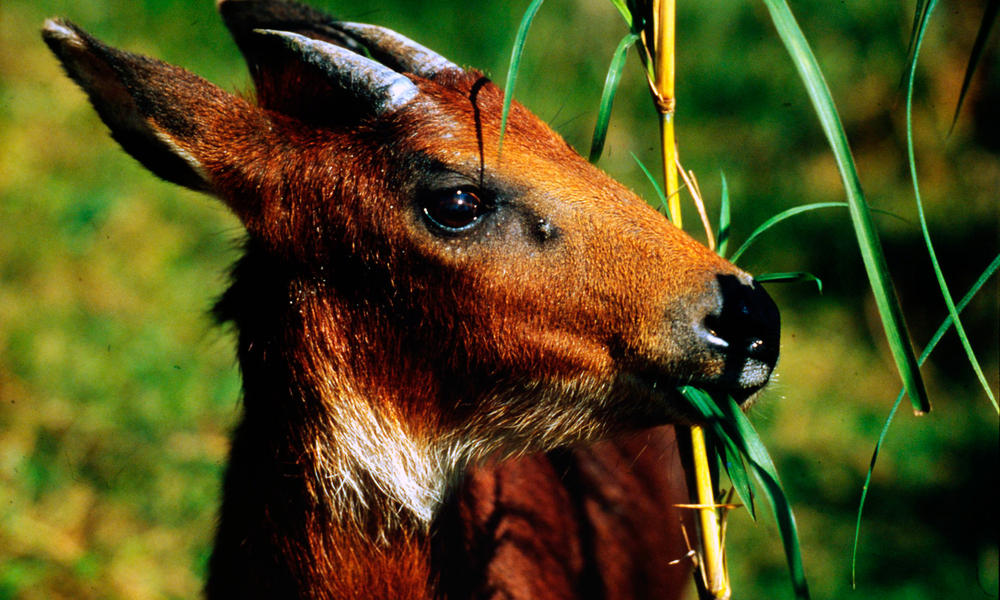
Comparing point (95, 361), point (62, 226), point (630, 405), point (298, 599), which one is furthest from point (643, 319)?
point (62, 226)

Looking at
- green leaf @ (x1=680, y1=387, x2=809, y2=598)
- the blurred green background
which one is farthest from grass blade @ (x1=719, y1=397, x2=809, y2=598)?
the blurred green background

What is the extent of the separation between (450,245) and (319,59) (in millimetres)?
608

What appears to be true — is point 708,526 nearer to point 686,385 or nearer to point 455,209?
point 686,385

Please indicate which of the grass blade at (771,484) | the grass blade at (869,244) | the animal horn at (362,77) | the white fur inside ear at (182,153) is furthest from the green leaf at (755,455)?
the white fur inside ear at (182,153)

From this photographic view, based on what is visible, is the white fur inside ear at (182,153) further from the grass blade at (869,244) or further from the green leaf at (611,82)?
the grass blade at (869,244)

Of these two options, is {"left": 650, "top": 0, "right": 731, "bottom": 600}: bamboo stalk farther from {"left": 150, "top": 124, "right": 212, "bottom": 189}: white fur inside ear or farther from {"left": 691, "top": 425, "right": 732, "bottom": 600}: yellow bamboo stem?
{"left": 150, "top": 124, "right": 212, "bottom": 189}: white fur inside ear

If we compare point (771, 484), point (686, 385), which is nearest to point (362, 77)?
point (686, 385)

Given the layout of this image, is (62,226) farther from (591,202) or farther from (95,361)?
(591,202)

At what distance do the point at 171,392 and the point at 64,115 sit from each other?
269 cm

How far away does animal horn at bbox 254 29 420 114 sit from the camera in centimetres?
244

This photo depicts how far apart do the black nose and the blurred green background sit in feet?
1.34

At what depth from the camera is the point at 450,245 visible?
238 centimetres

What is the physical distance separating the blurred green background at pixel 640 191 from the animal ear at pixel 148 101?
48.5 inches

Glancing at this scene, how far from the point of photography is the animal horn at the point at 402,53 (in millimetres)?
2623
